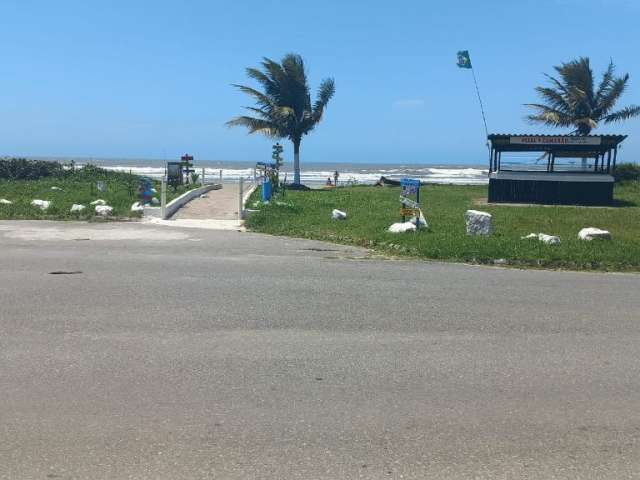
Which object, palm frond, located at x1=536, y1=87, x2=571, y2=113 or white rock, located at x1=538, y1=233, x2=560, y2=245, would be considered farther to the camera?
palm frond, located at x1=536, y1=87, x2=571, y2=113

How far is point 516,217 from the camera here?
17.8 m

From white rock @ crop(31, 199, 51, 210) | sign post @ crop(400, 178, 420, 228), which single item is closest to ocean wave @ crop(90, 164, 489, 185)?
white rock @ crop(31, 199, 51, 210)

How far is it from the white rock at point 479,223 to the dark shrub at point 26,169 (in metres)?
21.4

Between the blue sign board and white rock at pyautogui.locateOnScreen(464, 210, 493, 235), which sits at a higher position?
the blue sign board

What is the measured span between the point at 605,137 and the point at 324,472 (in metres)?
23.3

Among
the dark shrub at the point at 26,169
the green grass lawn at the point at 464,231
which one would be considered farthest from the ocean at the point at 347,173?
the green grass lawn at the point at 464,231

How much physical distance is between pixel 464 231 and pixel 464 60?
11.4 meters

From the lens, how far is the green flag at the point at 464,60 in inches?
913

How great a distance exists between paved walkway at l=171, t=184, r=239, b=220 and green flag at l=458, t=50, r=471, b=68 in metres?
9.40

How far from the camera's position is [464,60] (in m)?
23.5

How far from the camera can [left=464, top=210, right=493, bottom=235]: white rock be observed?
1353 cm

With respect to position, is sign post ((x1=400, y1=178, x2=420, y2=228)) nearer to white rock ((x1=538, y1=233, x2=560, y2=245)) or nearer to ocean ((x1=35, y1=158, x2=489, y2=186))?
white rock ((x1=538, y1=233, x2=560, y2=245))

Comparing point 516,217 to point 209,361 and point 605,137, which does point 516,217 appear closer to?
point 605,137

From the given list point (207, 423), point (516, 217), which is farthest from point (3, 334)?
point (516, 217)
